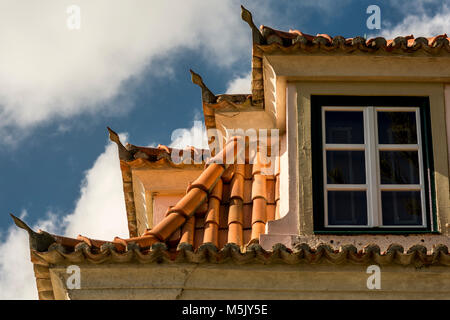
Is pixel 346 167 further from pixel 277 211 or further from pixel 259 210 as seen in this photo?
pixel 259 210

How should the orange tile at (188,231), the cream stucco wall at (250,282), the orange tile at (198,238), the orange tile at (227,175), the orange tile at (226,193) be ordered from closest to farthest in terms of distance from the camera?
1. the cream stucco wall at (250,282)
2. the orange tile at (188,231)
3. the orange tile at (198,238)
4. the orange tile at (226,193)
5. the orange tile at (227,175)

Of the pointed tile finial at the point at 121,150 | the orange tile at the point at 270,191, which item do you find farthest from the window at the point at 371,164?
the pointed tile finial at the point at 121,150

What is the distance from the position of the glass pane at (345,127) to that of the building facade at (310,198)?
0.04 ft

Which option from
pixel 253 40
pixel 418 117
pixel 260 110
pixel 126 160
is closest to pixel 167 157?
pixel 126 160

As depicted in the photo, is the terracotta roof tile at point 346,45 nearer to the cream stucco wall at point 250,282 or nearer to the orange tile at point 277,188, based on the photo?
the orange tile at point 277,188

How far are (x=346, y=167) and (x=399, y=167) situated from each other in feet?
1.72

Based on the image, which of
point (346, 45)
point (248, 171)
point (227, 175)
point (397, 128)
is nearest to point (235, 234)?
point (227, 175)

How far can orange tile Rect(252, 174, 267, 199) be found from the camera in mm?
11245

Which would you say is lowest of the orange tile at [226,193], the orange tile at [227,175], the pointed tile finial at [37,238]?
the pointed tile finial at [37,238]

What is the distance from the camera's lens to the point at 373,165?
1066 cm

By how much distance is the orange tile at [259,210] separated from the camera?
10.9 m
